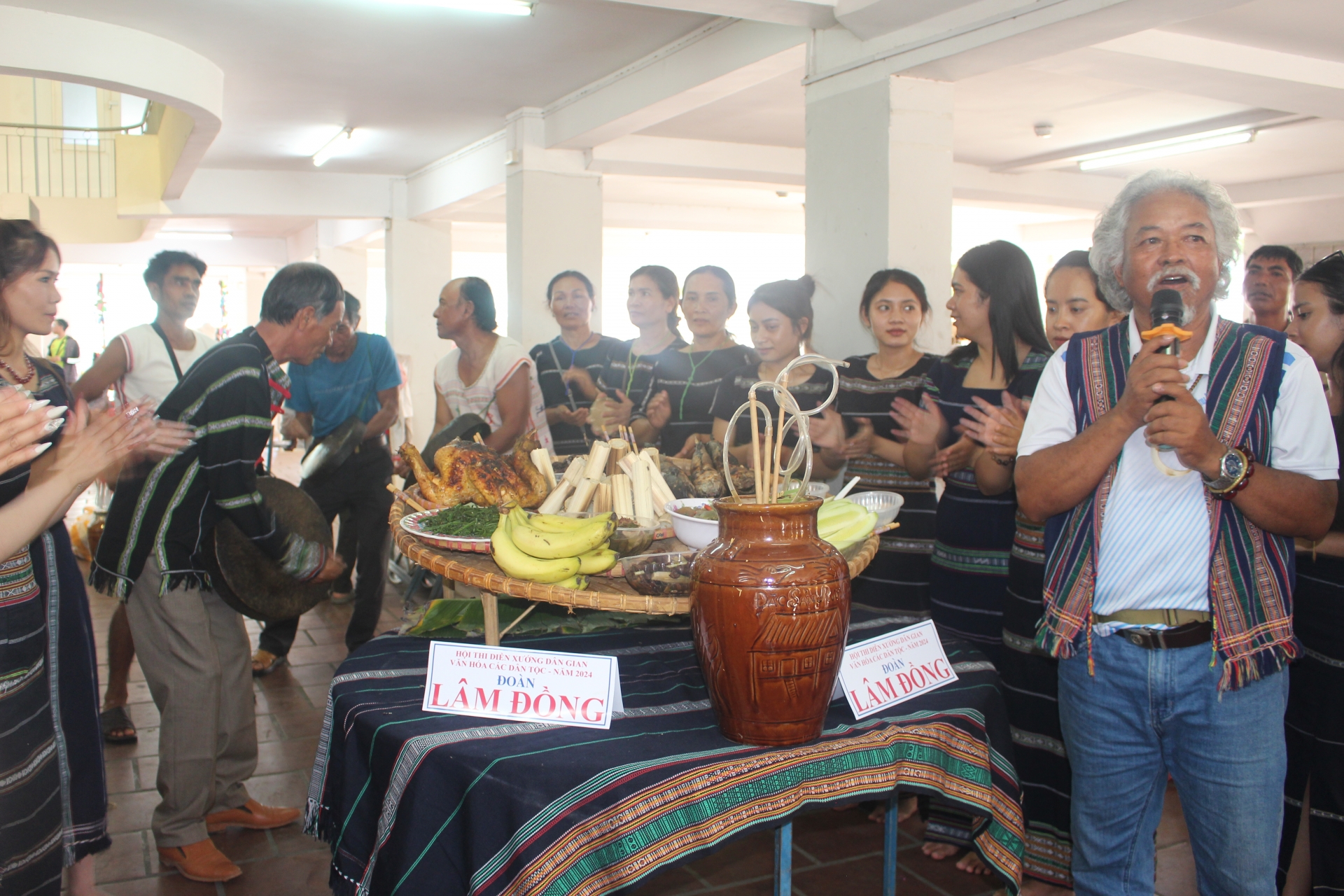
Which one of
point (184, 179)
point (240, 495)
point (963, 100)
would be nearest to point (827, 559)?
point (240, 495)

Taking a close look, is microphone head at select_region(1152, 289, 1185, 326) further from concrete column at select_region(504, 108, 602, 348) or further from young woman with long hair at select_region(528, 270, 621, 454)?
concrete column at select_region(504, 108, 602, 348)

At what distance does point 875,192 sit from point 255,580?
2997 millimetres

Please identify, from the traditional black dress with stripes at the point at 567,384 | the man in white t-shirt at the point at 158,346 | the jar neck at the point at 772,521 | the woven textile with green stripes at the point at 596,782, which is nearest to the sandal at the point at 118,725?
the man in white t-shirt at the point at 158,346

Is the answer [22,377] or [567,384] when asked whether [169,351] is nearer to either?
[567,384]

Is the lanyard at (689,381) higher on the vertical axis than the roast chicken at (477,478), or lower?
higher

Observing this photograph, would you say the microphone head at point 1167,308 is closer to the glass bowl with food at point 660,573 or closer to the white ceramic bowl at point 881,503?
the white ceramic bowl at point 881,503

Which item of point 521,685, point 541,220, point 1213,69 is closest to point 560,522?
point 521,685

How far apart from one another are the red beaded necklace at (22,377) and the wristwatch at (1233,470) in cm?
246

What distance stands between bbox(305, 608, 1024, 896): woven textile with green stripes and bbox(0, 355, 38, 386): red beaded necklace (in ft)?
3.90

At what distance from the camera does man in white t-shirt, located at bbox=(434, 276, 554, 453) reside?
411 centimetres

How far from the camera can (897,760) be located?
1.48 metres

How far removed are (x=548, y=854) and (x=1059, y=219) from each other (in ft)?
51.3

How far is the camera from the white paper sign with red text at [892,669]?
60.6 inches

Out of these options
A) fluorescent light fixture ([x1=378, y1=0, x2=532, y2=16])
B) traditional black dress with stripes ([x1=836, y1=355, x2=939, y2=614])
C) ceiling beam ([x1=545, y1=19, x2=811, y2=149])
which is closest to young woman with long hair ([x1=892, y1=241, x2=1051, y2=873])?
traditional black dress with stripes ([x1=836, y1=355, x2=939, y2=614])
